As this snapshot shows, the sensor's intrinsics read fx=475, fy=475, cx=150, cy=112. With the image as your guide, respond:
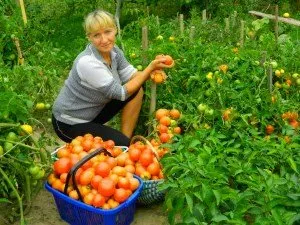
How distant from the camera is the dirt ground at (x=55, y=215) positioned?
10.5ft

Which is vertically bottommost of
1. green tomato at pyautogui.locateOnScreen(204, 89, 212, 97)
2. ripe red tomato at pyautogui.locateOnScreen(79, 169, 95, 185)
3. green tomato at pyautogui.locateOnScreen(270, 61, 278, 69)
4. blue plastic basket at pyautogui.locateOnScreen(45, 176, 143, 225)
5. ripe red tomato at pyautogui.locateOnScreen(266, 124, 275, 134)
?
blue plastic basket at pyautogui.locateOnScreen(45, 176, 143, 225)

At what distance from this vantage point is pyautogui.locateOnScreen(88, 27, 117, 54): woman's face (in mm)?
3531

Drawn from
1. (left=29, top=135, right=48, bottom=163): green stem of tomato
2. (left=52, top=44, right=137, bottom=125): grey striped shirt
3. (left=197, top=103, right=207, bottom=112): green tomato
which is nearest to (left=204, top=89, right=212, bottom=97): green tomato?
(left=197, top=103, right=207, bottom=112): green tomato

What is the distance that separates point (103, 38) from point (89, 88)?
0.39m

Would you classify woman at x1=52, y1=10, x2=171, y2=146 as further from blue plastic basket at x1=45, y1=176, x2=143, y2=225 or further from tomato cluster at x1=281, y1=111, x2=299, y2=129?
tomato cluster at x1=281, y1=111, x2=299, y2=129

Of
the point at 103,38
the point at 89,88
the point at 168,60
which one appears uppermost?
the point at 103,38

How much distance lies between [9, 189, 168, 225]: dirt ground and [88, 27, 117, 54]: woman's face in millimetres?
1198

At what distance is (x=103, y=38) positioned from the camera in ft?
11.6

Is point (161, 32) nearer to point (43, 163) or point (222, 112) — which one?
point (222, 112)

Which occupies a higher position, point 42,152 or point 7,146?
point 7,146

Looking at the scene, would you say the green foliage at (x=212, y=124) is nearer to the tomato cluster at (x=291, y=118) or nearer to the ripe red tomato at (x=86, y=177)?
the tomato cluster at (x=291, y=118)

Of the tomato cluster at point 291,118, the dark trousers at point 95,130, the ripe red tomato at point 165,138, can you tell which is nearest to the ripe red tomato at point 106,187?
the ripe red tomato at point 165,138

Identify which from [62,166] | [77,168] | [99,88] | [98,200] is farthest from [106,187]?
[99,88]

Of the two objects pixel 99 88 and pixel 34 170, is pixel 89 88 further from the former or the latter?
pixel 34 170
